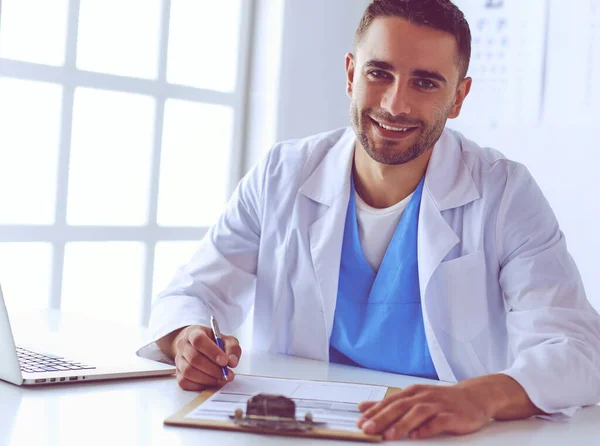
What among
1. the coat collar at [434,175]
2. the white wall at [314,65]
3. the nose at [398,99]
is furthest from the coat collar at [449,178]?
the white wall at [314,65]

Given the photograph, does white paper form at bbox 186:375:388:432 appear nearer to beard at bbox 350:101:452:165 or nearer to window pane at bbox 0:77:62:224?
beard at bbox 350:101:452:165

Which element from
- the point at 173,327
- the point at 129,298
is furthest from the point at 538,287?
the point at 129,298

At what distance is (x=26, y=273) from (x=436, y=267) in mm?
1368

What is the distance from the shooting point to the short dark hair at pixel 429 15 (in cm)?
172

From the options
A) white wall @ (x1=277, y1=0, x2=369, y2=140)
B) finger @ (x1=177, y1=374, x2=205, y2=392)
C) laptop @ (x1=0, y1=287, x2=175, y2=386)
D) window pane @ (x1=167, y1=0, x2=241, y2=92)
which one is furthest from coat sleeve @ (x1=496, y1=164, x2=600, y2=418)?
window pane @ (x1=167, y1=0, x2=241, y2=92)

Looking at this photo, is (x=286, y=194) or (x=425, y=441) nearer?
(x=425, y=441)

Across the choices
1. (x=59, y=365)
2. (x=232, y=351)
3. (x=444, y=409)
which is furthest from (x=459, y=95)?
(x=59, y=365)

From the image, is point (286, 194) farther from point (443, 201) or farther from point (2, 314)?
point (2, 314)

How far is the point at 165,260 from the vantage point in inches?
115

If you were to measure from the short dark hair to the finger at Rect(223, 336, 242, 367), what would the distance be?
2.46 ft

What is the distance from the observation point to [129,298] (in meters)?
2.84

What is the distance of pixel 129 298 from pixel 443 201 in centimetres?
143

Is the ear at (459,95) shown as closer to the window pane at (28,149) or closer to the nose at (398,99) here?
the nose at (398,99)

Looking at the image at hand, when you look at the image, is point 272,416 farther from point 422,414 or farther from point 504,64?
point 504,64
